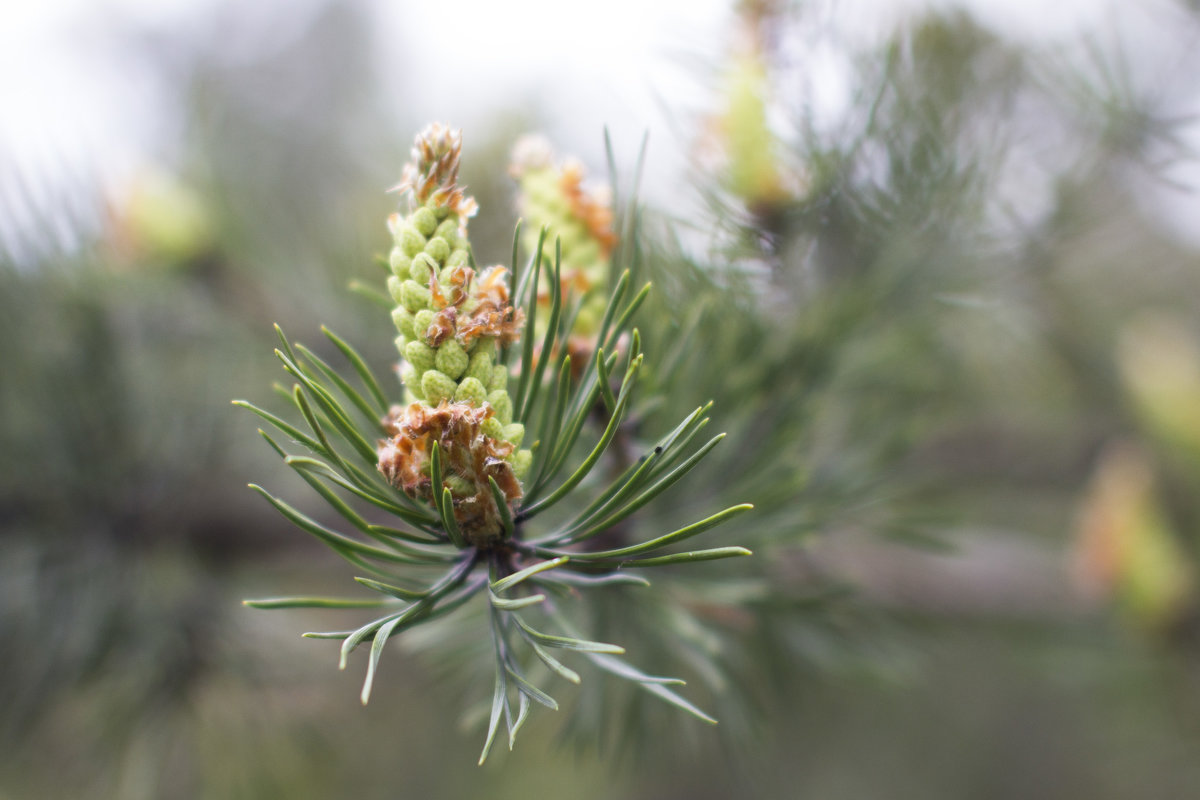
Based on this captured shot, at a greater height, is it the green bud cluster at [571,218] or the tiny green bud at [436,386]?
the green bud cluster at [571,218]

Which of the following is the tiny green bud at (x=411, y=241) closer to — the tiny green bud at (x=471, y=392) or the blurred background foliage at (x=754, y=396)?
the tiny green bud at (x=471, y=392)

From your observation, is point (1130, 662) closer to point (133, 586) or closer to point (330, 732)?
point (330, 732)

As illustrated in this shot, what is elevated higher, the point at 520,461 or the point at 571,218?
the point at 571,218

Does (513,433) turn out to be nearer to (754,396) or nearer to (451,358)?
(451,358)

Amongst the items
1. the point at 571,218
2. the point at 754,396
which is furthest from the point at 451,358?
the point at 754,396

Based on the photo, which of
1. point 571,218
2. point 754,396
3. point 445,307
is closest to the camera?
point 445,307

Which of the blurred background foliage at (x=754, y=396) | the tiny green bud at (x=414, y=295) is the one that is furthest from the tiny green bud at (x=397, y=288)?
the blurred background foliage at (x=754, y=396)

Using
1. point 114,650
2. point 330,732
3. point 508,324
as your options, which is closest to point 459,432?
point 508,324
